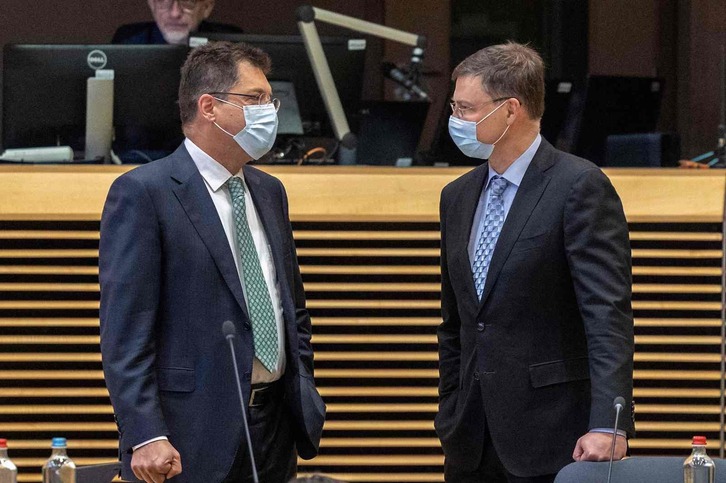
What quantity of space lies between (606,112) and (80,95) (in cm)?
215

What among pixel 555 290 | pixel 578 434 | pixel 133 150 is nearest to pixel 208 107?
pixel 555 290

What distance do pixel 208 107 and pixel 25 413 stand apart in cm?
161

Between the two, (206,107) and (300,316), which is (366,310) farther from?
(206,107)

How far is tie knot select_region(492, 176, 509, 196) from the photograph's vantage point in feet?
9.90

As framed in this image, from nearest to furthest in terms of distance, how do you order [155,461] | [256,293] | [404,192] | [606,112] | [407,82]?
1. [155,461]
2. [256,293]
3. [404,192]
4. [606,112]
5. [407,82]

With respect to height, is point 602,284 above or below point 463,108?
below

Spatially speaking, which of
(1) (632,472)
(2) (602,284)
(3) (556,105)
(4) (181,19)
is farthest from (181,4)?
(1) (632,472)

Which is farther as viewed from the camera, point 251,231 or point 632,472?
point 251,231

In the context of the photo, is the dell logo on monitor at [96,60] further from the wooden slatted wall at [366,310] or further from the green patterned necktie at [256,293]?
the green patterned necktie at [256,293]

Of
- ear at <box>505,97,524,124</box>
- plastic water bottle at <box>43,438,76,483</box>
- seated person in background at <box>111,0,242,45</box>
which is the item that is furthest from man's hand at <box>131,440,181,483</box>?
seated person in background at <box>111,0,242,45</box>

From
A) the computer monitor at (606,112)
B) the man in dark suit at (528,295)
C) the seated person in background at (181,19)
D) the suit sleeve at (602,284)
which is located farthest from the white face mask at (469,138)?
the seated person in background at (181,19)

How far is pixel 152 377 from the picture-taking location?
2734mm

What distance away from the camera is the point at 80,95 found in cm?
490

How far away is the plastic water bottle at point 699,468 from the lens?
2.36 m
